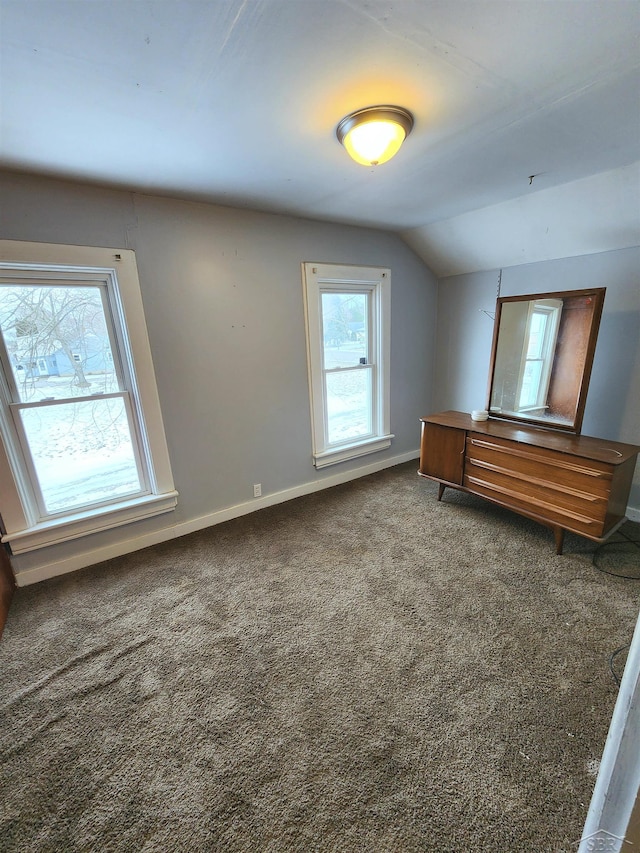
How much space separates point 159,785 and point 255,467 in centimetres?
193

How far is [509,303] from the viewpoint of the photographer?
2.64m

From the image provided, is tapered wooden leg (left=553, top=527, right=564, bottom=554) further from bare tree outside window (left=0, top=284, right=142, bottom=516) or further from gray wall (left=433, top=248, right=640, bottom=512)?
bare tree outside window (left=0, top=284, right=142, bottom=516)

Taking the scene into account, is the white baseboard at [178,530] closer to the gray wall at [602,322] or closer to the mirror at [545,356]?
the mirror at [545,356]

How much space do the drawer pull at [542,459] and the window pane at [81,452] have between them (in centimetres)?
258

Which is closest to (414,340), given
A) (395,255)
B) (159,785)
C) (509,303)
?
(395,255)

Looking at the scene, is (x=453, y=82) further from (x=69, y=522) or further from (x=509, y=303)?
(x=69, y=522)

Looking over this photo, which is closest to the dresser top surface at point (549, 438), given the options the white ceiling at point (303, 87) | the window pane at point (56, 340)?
the white ceiling at point (303, 87)

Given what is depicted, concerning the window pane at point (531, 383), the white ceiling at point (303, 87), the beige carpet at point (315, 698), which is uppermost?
the white ceiling at point (303, 87)

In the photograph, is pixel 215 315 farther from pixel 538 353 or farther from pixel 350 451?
pixel 538 353

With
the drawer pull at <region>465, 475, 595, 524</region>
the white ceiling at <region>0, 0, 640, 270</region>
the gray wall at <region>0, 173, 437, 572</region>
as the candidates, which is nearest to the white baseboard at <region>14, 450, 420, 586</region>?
the gray wall at <region>0, 173, 437, 572</region>

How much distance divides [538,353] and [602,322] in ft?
1.73

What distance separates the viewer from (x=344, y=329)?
3199 millimetres

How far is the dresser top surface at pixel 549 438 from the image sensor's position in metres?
2.05

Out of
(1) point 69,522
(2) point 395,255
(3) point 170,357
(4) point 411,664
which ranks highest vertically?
(2) point 395,255
